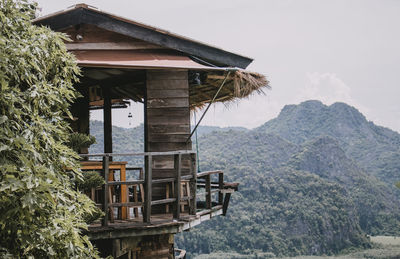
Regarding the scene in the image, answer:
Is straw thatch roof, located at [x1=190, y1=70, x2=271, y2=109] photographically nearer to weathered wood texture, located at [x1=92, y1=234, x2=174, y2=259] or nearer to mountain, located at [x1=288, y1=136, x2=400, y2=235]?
weathered wood texture, located at [x1=92, y1=234, x2=174, y2=259]

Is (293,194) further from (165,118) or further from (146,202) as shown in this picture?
(146,202)

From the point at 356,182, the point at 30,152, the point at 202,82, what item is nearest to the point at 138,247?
the point at 202,82

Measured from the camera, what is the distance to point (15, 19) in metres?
3.79

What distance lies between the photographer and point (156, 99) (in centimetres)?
660

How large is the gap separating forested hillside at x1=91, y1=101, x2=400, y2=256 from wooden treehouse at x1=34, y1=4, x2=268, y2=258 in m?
38.8

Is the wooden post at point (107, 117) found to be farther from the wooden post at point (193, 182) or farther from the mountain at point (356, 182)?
the mountain at point (356, 182)

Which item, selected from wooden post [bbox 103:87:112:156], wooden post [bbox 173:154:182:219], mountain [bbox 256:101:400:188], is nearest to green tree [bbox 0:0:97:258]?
wooden post [bbox 173:154:182:219]

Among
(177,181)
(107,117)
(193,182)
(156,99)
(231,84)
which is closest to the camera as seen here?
(177,181)

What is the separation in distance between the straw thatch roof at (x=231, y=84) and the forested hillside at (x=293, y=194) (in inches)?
1475

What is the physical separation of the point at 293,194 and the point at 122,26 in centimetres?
4986

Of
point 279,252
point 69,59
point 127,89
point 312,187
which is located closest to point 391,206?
point 312,187

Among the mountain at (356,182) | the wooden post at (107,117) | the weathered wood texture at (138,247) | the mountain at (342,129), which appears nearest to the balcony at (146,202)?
the weathered wood texture at (138,247)

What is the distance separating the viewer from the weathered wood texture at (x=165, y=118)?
6602 mm

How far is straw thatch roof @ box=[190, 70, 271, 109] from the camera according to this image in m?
6.98
